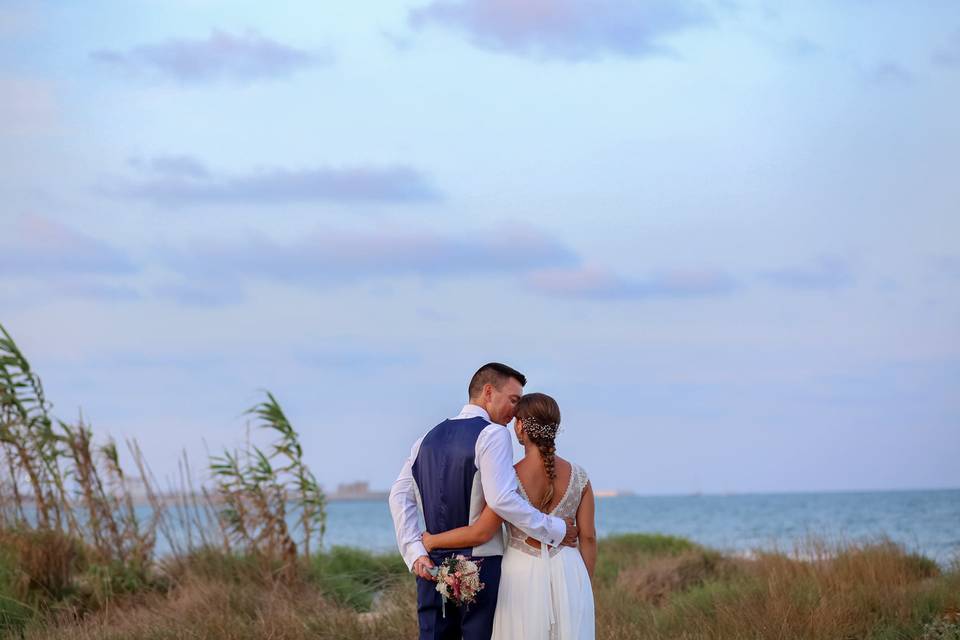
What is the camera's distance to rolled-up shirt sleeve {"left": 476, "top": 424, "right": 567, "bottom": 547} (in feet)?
17.0

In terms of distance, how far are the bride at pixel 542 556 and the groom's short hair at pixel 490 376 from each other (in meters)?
0.14

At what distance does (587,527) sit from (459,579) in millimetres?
762

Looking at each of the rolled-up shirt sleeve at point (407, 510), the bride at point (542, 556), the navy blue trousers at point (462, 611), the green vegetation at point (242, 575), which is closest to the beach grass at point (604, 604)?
the green vegetation at point (242, 575)

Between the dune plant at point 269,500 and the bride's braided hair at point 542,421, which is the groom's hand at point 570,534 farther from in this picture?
the dune plant at point 269,500

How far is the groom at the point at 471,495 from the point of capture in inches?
207

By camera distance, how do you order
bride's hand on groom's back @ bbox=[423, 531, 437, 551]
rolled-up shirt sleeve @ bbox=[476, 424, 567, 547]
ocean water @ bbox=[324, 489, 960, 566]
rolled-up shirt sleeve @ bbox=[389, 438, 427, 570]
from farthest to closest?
ocean water @ bbox=[324, 489, 960, 566], rolled-up shirt sleeve @ bbox=[389, 438, 427, 570], bride's hand on groom's back @ bbox=[423, 531, 437, 551], rolled-up shirt sleeve @ bbox=[476, 424, 567, 547]

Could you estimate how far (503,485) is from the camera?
5.20 m

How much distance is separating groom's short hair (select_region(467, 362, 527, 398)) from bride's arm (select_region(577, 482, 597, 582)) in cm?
71

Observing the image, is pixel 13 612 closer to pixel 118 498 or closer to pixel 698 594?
pixel 118 498

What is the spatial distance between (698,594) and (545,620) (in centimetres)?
477

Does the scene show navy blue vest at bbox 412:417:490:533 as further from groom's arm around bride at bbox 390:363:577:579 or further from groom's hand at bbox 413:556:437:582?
groom's hand at bbox 413:556:437:582

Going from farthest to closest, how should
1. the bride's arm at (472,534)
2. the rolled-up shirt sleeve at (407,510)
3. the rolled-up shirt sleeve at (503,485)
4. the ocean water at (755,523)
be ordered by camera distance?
the ocean water at (755,523) < the rolled-up shirt sleeve at (407,510) < the bride's arm at (472,534) < the rolled-up shirt sleeve at (503,485)

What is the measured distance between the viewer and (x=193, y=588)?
10.3 metres

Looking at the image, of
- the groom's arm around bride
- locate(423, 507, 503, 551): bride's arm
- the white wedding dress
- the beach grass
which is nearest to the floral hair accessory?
the groom's arm around bride
